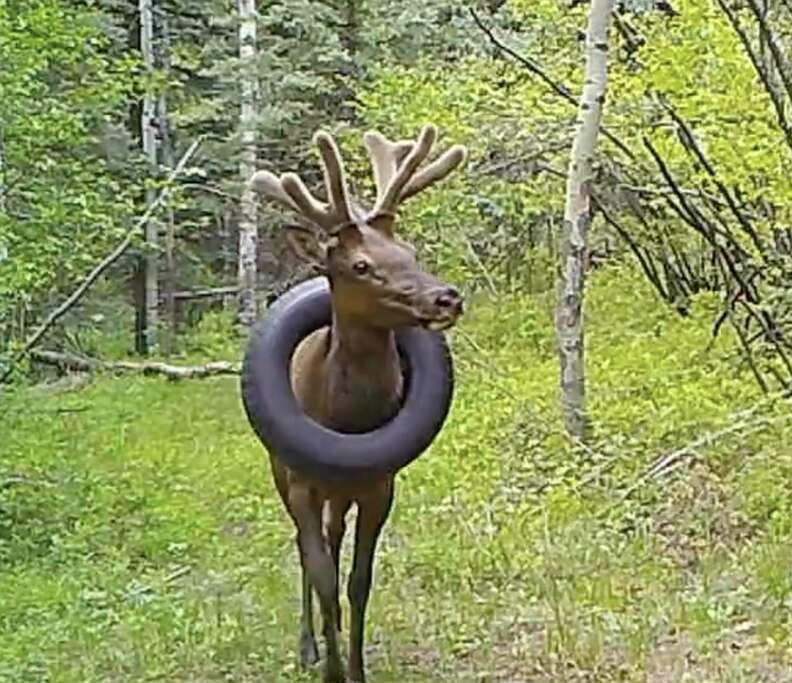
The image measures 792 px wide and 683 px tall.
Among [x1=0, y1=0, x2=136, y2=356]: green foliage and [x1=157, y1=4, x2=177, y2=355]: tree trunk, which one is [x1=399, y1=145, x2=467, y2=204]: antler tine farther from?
[x1=157, y1=4, x2=177, y2=355]: tree trunk

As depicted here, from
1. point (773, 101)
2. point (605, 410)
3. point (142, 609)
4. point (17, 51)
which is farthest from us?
point (605, 410)

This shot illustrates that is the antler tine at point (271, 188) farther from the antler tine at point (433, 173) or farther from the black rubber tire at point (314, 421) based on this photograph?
the antler tine at point (433, 173)

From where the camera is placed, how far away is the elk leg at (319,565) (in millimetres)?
6246

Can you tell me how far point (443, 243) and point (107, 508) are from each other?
19.6 ft

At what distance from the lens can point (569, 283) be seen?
10.7 m

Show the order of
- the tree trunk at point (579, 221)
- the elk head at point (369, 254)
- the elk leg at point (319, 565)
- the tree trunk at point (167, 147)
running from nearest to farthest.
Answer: the elk head at point (369, 254), the elk leg at point (319, 565), the tree trunk at point (579, 221), the tree trunk at point (167, 147)

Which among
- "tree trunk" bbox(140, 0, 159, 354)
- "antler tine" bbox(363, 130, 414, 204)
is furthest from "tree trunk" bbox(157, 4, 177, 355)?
A: "antler tine" bbox(363, 130, 414, 204)

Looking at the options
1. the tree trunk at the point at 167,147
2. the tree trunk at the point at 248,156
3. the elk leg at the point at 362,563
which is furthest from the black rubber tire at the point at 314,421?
the tree trunk at the point at 167,147

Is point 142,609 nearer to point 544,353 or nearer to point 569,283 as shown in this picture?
point 569,283

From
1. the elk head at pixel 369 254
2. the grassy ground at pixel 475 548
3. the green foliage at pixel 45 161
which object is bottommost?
the grassy ground at pixel 475 548

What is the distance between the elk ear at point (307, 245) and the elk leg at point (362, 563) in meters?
0.91

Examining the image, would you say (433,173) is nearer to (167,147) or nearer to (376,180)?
(376,180)

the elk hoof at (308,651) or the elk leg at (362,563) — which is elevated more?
the elk leg at (362,563)

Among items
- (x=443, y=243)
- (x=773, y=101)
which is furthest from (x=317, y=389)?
(x=443, y=243)
